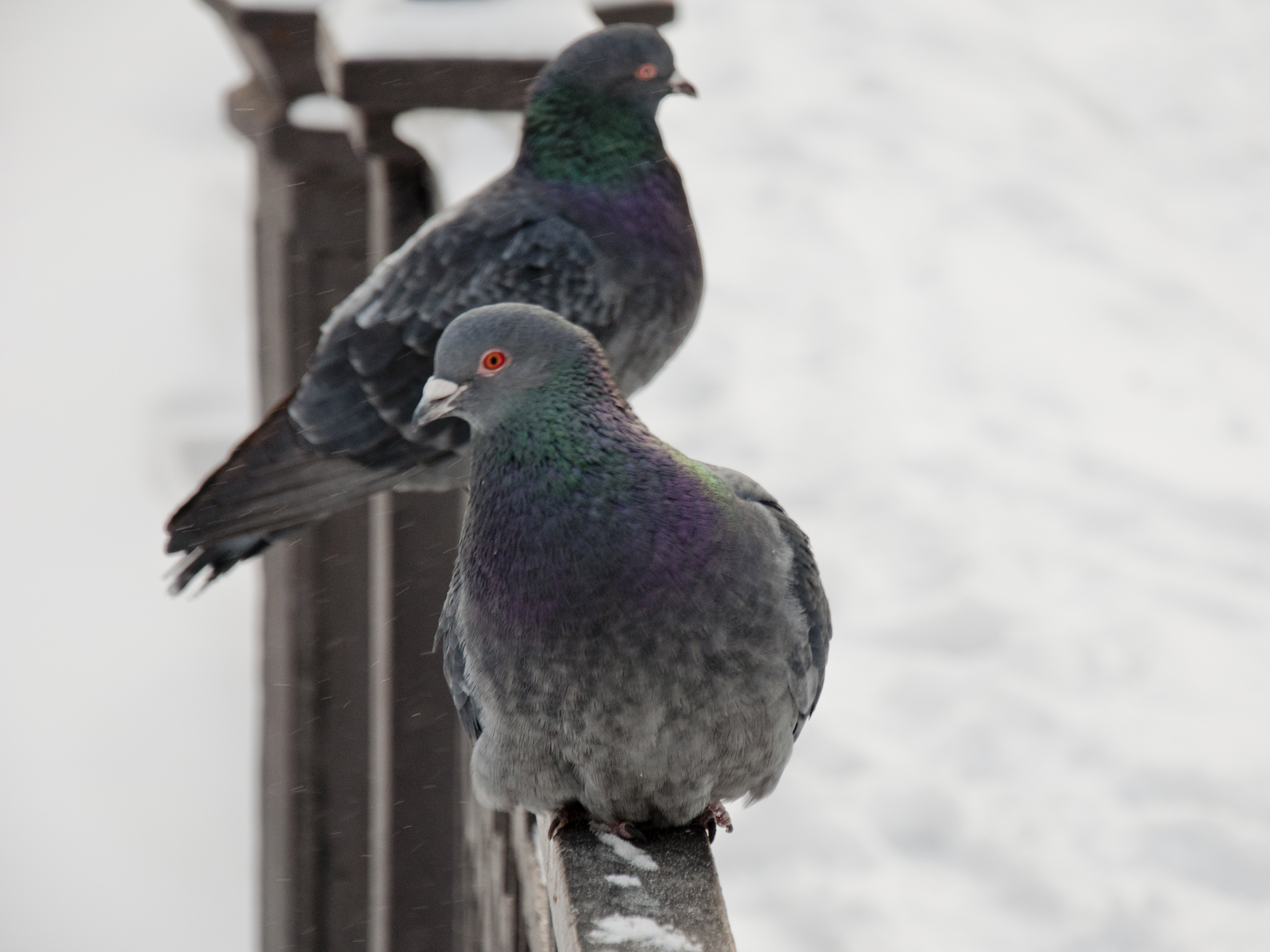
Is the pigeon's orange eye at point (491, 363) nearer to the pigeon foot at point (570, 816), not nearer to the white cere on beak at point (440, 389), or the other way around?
the white cere on beak at point (440, 389)

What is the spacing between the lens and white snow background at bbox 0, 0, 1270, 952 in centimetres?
421

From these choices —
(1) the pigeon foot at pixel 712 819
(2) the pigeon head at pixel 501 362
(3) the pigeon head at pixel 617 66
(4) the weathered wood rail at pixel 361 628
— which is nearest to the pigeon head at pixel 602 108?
(3) the pigeon head at pixel 617 66

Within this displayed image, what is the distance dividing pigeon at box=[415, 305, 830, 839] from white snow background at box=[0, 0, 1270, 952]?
6.85ft

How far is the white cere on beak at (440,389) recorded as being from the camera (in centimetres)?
181

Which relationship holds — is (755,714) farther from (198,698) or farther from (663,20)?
(198,698)

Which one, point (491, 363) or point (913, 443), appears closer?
point (491, 363)

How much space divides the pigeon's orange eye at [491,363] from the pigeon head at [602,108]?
114cm

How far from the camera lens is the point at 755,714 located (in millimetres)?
1872

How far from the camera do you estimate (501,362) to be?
179 centimetres

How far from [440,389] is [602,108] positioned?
3.86 feet

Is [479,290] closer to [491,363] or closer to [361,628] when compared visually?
[491,363]

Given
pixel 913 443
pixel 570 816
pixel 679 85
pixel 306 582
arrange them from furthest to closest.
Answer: pixel 913 443 < pixel 306 582 < pixel 679 85 < pixel 570 816

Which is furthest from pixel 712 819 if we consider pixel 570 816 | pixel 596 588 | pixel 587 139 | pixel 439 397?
pixel 587 139

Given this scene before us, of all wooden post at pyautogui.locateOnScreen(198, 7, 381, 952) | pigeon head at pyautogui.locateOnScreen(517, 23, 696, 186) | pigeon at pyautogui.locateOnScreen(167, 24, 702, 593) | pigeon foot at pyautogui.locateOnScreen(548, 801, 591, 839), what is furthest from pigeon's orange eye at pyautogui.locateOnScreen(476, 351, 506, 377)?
wooden post at pyautogui.locateOnScreen(198, 7, 381, 952)
